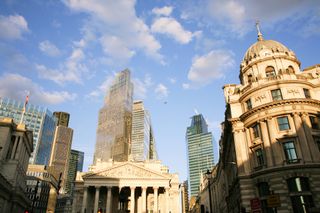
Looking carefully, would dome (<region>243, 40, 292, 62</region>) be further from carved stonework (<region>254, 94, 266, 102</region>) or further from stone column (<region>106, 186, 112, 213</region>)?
stone column (<region>106, 186, 112, 213</region>)

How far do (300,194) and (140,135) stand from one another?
139 m

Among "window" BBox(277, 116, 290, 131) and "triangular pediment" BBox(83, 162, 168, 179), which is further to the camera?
"triangular pediment" BBox(83, 162, 168, 179)

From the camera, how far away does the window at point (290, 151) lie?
1152 inches

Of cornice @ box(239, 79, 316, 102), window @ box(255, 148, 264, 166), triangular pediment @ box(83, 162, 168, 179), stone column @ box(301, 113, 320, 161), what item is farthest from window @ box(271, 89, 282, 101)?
triangular pediment @ box(83, 162, 168, 179)

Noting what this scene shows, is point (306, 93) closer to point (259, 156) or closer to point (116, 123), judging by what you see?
point (259, 156)

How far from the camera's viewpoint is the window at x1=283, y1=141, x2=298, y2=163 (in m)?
29.2

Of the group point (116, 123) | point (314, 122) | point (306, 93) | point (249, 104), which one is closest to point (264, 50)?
point (306, 93)

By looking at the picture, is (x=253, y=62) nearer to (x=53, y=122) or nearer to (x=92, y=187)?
(x=92, y=187)

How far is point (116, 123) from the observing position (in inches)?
5610

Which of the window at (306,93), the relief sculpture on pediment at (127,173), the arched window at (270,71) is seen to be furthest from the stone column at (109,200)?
the window at (306,93)

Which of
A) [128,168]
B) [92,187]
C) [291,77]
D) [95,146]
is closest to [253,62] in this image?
[291,77]

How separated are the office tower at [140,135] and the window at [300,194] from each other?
121m

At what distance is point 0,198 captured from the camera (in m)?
37.1

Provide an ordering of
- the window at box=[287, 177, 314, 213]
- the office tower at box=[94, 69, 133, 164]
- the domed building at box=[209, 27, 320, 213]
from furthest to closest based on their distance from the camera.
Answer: the office tower at box=[94, 69, 133, 164] < the domed building at box=[209, 27, 320, 213] < the window at box=[287, 177, 314, 213]
